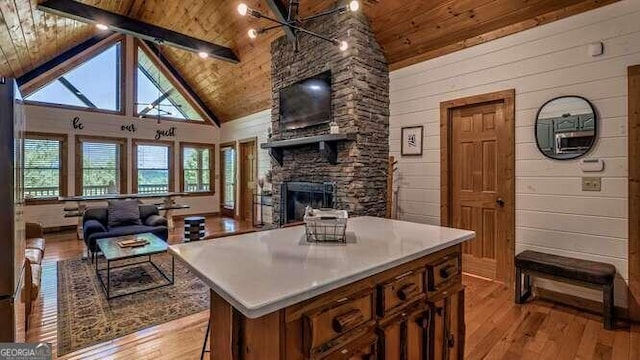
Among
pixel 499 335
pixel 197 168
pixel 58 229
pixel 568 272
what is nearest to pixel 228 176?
pixel 197 168

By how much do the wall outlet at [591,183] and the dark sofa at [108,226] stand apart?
17.7 ft

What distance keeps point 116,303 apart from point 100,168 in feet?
18.2

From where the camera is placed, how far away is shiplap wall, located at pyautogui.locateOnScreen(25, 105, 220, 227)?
6.42 m

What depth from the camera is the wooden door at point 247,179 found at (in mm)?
7804

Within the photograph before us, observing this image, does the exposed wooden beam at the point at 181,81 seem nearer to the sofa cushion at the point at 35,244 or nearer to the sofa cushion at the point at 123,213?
the sofa cushion at the point at 123,213

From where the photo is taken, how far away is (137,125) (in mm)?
7664

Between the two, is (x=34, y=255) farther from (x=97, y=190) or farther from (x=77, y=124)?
(x=77, y=124)

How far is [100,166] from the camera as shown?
7.27m

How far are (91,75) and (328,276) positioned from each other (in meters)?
8.47

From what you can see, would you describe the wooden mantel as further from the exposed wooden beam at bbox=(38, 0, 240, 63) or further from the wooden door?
the wooden door

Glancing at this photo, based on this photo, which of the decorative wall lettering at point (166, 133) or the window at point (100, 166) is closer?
the window at point (100, 166)

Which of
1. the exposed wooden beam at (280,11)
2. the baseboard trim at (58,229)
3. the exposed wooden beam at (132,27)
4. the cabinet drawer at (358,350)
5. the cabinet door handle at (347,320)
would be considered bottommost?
the baseboard trim at (58,229)

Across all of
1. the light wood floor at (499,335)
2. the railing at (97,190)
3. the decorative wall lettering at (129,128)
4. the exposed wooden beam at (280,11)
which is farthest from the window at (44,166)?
the exposed wooden beam at (280,11)

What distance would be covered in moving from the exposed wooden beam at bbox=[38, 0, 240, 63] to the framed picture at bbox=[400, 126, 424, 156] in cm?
392
